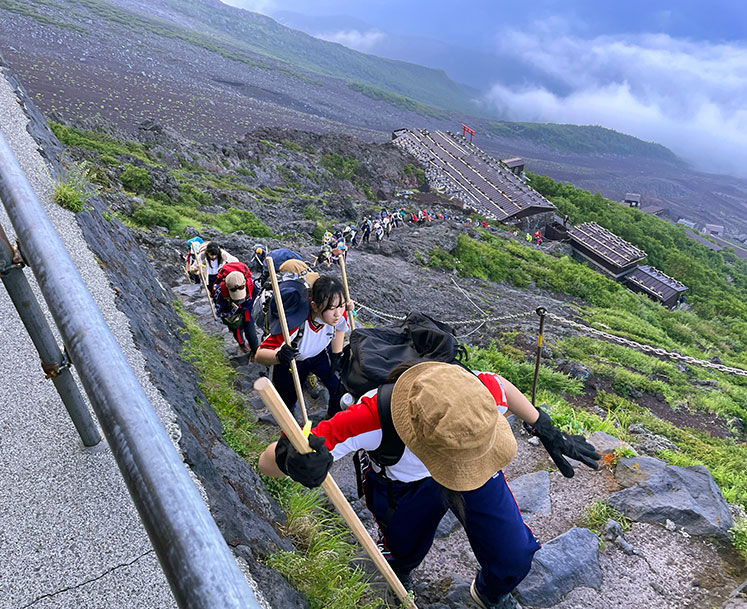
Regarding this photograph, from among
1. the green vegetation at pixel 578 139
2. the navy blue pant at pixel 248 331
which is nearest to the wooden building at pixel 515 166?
the navy blue pant at pixel 248 331

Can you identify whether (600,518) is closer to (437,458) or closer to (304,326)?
(437,458)

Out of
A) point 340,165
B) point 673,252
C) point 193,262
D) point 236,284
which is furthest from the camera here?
point 673,252

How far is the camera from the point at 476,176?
152ft

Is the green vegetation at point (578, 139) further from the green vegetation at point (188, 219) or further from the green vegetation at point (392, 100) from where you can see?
the green vegetation at point (188, 219)

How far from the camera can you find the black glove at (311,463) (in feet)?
6.42

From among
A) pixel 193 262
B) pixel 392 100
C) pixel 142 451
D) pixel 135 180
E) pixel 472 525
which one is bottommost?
pixel 135 180

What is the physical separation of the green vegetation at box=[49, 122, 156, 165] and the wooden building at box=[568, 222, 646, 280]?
3043 cm

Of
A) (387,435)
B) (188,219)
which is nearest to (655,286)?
(188,219)

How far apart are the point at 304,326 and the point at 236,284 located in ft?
6.10

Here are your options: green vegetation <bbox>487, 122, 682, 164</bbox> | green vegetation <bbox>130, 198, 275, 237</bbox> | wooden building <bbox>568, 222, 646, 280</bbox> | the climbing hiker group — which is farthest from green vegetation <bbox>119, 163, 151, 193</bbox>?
green vegetation <bbox>487, 122, 682, 164</bbox>

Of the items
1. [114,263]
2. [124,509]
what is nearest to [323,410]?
[114,263]

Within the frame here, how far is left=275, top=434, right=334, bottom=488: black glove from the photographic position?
1957mm

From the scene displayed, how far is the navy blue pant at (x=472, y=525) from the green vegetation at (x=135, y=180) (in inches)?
620

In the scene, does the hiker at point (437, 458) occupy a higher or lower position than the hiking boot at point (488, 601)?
higher
